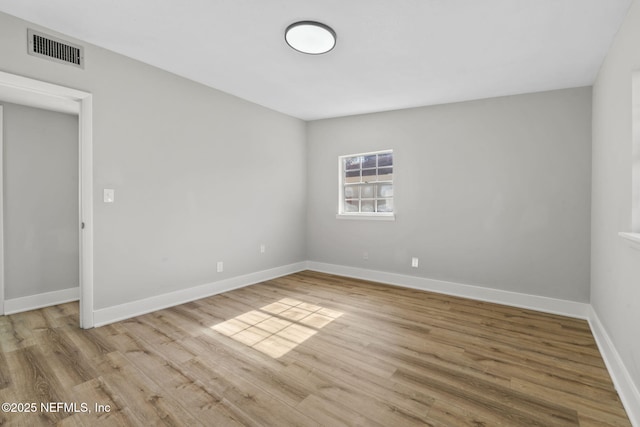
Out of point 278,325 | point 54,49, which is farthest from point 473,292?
point 54,49

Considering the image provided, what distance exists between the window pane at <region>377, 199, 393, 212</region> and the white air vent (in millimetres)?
3969

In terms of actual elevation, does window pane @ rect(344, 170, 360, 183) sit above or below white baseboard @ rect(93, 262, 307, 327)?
above

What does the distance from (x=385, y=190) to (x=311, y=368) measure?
317 cm

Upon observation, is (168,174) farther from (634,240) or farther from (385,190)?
(634,240)

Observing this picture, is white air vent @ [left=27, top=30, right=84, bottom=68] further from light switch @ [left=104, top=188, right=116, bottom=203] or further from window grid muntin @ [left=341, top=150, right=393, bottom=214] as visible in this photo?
window grid muntin @ [left=341, top=150, right=393, bottom=214]

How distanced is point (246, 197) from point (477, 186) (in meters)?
3.18

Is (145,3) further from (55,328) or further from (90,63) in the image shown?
(55,328)

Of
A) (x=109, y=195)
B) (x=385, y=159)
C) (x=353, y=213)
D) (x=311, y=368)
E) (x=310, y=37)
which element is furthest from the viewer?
(x=353, y=213)

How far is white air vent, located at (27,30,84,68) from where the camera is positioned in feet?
8.11

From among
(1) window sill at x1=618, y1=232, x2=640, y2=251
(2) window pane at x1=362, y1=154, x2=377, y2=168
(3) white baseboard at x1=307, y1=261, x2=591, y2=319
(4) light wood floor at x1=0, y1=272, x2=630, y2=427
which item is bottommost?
(4) light wood floor at x1=0, y1=272, x2=630, y2=427

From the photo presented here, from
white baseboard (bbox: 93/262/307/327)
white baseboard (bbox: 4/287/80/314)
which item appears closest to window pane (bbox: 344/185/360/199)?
white baseboard (bbox: 93/262/307/327)

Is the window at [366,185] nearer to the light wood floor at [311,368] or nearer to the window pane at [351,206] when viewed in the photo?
the window pane at [351,206]

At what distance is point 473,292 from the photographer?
12.8ft

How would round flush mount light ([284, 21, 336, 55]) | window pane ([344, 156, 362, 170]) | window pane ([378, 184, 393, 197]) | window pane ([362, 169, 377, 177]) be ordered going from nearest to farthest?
round flush mount light ([284, 21, 336, 55]) < window pane ([378, 184, 393, 197]) < window pane ([362, 169, 377, 177]) < window pane ([344, 156, 362, 170])
